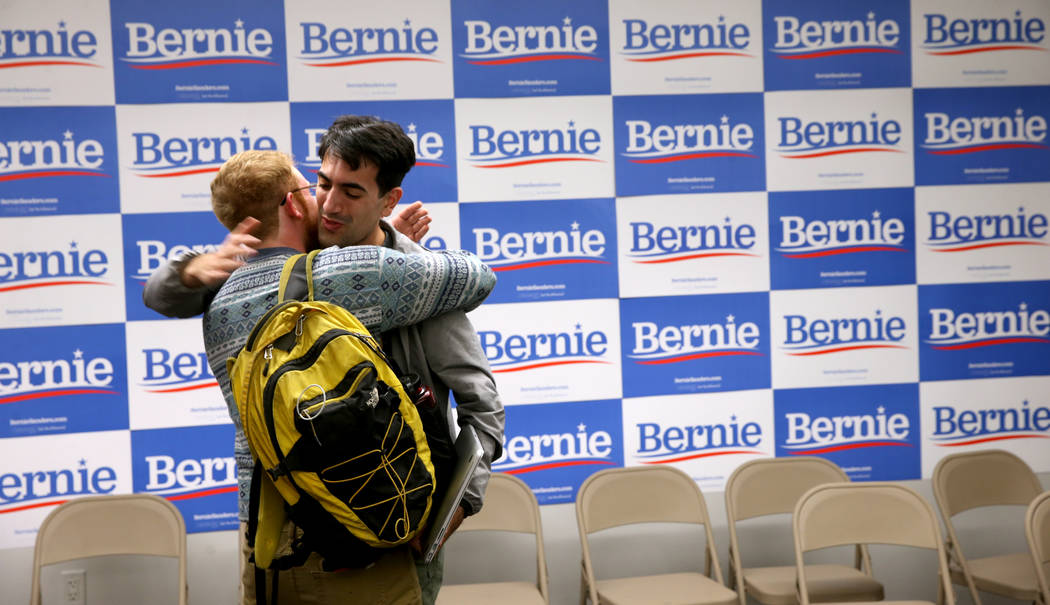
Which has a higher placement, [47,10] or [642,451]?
[47,10]

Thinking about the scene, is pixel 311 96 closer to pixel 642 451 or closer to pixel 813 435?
pixel 642 451

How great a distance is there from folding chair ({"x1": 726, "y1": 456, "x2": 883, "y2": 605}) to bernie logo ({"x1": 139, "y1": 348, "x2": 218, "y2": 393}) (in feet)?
7.08

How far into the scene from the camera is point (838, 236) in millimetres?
3885

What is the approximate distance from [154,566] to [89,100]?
72.1 inches

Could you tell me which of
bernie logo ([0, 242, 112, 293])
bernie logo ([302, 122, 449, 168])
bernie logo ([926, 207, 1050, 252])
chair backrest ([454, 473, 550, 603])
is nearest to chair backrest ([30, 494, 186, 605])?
bernie logo ([0, 242, 112, 293])

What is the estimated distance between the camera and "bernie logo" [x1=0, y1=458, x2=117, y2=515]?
11.3 feet

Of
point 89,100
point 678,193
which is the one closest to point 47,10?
point 89,100

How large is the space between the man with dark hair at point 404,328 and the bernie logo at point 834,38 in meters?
2.73

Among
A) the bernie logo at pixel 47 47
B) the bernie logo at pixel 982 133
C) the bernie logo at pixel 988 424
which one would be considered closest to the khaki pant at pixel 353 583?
Answer: the bernie logo at pixel 47 47

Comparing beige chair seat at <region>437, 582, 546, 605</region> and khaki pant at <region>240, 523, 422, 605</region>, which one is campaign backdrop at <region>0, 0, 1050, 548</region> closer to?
beige chair seat at <region>437, 582, 546, 605</region>

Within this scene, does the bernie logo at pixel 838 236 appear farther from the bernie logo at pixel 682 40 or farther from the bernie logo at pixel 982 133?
the bernie logo at pixel 682 40

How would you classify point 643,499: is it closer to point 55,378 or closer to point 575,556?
point 575,556

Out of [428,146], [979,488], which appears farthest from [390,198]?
[979,488]

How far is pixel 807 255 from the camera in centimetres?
387
